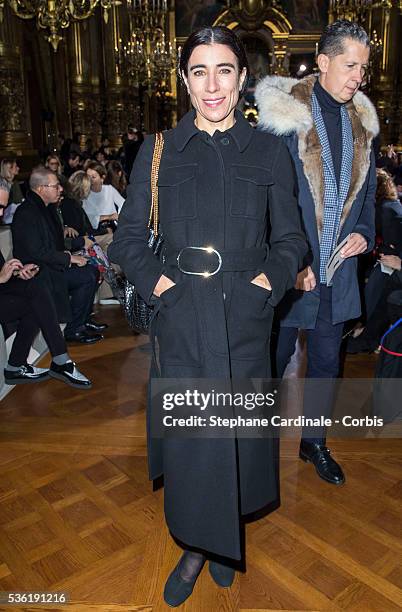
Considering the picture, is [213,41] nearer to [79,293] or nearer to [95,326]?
[79,293]

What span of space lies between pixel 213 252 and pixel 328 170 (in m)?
0.88

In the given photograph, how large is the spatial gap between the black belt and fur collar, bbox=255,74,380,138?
2.35 ft

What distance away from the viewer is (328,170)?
2.23 meters

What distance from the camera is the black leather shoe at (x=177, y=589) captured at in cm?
188

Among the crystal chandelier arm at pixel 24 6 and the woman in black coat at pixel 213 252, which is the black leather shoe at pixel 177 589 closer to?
the woman in black coat at pixel 213 252

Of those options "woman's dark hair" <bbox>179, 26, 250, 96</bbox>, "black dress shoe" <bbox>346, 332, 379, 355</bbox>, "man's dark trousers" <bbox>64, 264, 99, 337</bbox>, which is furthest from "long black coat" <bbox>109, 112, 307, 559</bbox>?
"man's dark trousers" <bbox>64, 264, 99, 337</bbox>

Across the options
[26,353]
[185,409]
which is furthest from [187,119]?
[26,353]

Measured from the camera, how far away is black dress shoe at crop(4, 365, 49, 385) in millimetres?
3664

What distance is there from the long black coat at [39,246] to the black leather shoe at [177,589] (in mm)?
2462

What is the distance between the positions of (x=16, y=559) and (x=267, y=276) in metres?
1.47

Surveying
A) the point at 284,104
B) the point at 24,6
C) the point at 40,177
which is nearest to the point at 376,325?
the point at 284,104

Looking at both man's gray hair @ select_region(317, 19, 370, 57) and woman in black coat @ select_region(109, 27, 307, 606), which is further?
man's gray hair @ select_region(317, 19, 370, 57)

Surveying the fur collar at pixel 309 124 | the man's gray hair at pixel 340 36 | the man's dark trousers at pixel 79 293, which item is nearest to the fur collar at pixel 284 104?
the fur collar at pixel 309 124

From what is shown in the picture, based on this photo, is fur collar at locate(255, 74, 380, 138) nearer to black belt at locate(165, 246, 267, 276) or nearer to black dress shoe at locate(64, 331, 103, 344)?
black belt at locate(165, 246, 267, 276)
